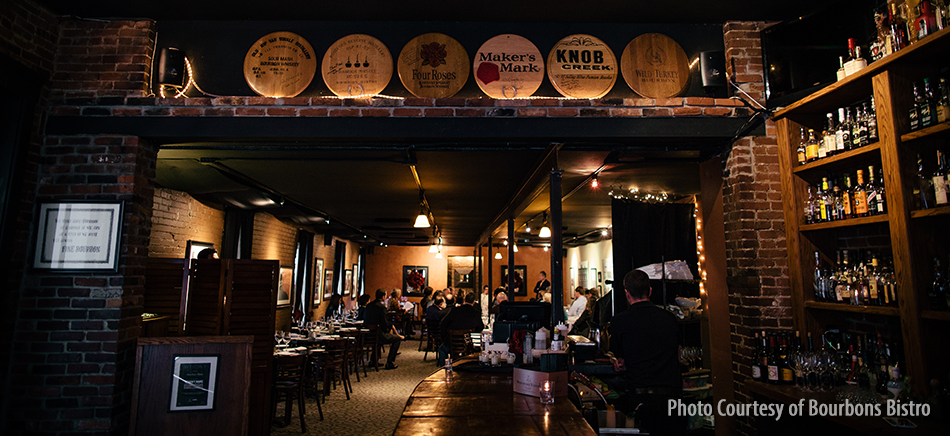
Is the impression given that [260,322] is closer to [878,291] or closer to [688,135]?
[688,135]

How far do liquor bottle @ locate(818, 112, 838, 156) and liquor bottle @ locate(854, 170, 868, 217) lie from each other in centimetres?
23

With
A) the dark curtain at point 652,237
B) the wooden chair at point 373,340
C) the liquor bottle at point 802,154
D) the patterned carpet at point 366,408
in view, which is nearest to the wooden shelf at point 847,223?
the liquor bottle at point 802,154

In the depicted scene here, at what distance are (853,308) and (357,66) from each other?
3.89 meters

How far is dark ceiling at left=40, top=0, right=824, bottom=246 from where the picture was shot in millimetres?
3688

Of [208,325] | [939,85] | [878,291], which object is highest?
[939,85]

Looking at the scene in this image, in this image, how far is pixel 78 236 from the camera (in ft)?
11.4

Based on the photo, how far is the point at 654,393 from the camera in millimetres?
3332

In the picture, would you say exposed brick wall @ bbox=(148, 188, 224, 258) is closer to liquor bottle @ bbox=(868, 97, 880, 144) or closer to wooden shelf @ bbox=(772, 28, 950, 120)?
wooden shelf @ bbox=(772, 28, 950, 120)

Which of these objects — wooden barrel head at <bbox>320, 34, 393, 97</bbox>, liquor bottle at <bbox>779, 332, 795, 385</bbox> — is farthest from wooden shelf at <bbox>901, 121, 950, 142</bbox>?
wooden barrel head at <bbox>320, 34, 393, 97</bbox>

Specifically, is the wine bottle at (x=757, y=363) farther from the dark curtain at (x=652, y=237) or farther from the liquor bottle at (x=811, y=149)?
the dark curtain at (x=652, y=237)

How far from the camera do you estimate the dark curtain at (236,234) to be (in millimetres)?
7090

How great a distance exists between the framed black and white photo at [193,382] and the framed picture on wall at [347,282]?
1063cm

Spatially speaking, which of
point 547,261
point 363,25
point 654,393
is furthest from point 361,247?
point 654,393

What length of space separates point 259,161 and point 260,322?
1.60 metres
